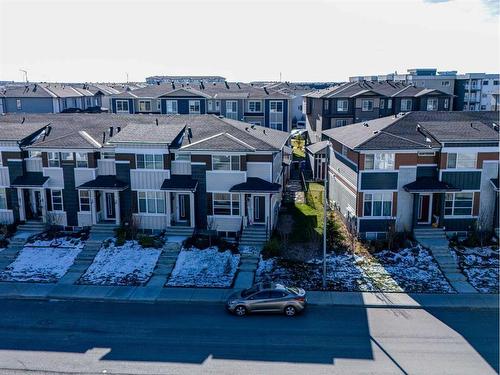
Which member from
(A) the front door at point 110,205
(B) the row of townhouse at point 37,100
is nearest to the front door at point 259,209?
(A) the front door at point 110,205

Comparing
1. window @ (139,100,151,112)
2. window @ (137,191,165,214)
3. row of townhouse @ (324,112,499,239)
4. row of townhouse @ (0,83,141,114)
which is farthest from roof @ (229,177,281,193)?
row of townhouse @ (0,83,141,114)

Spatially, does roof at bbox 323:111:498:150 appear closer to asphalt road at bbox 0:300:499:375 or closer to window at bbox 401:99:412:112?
asphalt road at bbox 0:300:499:375

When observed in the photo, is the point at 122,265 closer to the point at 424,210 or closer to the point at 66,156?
the point at 66,156

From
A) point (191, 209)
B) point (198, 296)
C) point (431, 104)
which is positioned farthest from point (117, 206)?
point (431, 104)

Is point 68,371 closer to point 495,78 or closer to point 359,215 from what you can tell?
point 359,215

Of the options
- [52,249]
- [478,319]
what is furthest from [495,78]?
[52,249]

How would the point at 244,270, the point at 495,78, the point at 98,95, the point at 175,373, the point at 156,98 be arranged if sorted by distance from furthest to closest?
the point at 495,78
the point at 98,95
the point at 156,98
the point at 244,270
the point at 175,373
